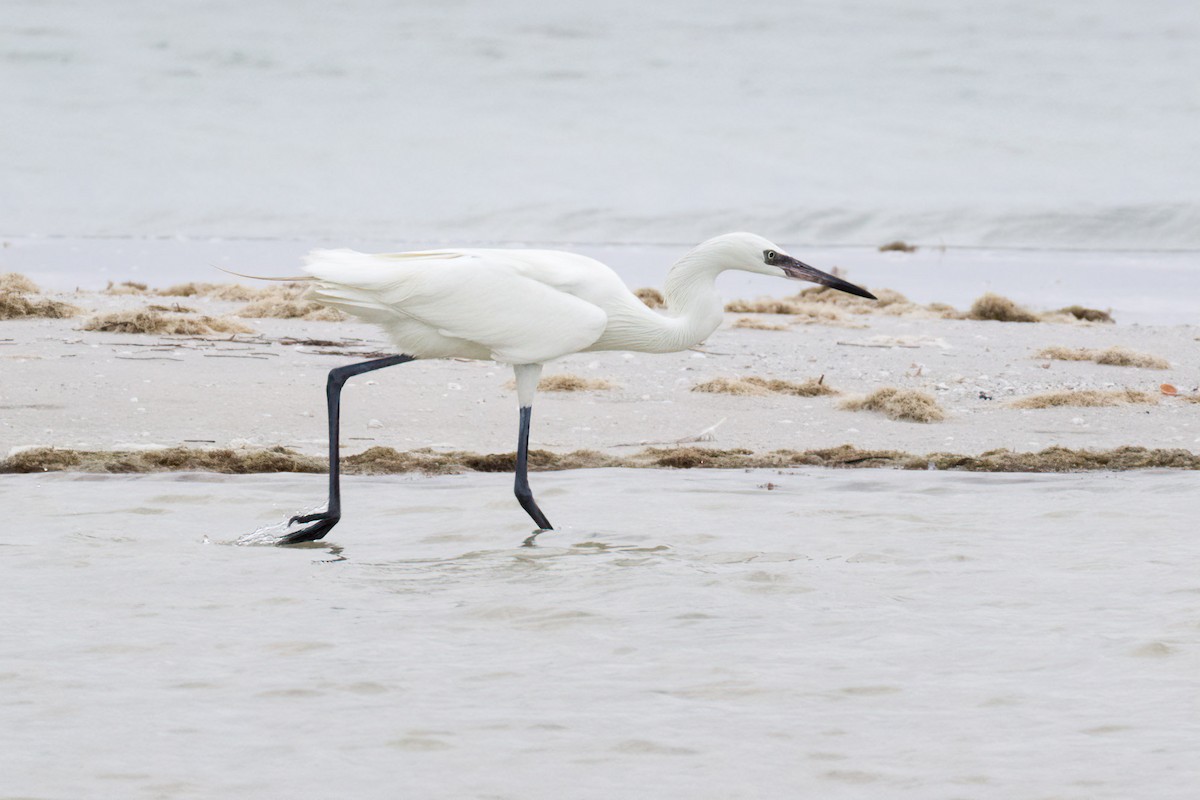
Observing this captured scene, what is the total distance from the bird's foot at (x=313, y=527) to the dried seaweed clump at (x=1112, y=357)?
7674mm

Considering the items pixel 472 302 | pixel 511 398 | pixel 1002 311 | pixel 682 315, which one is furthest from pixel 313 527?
pixel 1002 311

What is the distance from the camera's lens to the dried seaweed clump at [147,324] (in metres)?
12.3

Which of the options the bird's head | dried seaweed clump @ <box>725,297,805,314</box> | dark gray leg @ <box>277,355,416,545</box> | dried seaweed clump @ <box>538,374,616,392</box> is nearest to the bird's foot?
dark gray leg @ <box>277,355,416,545</box>

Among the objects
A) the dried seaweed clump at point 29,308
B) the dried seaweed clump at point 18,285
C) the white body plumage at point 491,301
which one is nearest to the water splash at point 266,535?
the white body plumage at point 491,301

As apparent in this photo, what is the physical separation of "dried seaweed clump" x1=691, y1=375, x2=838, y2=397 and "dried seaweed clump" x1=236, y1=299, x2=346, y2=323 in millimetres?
4431

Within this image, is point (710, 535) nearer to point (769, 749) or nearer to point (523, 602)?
point (523, 602)

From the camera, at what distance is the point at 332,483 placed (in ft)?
22.9

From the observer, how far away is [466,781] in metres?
3.86

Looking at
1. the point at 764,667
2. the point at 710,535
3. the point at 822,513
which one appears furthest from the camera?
the point at 822,513

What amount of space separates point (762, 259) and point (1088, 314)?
10.7m

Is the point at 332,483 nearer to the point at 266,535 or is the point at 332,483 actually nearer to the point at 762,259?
the point at 266,535

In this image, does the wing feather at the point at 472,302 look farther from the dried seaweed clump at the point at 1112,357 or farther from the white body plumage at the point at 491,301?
the dried seaweed clump at the point at 1112,357

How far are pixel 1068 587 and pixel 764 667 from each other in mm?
1633

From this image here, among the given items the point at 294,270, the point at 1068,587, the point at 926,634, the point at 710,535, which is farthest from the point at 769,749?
the point at 294,270
